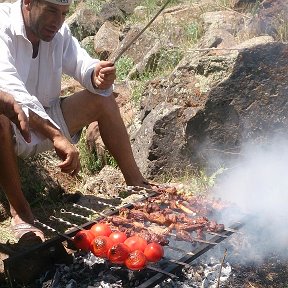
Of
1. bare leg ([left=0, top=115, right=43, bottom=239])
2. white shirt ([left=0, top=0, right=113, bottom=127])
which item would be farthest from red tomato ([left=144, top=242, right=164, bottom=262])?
white shirt ([left=0, top=0, right=113, bottom=127])

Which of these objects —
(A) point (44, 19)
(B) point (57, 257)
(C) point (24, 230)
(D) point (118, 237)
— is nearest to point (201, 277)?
(D) point (118, 237)

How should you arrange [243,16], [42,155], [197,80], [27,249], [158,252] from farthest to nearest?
[243,16] → [42,155] → [197,80] → [27,249] → [158,252]

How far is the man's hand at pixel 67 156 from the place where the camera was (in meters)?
3.87

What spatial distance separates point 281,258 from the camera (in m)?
4.07

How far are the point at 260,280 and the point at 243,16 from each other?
611cm

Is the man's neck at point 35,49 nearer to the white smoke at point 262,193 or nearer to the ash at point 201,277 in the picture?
the white smoke at point 262,193

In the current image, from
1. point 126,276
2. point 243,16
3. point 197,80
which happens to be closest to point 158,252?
point 126,276

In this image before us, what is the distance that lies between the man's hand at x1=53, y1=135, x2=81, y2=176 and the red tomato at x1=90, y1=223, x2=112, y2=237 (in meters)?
0.48

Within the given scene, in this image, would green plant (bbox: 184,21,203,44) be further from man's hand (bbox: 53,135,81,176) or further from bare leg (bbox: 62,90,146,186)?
man's hand (bbox: 53,135,81,176)

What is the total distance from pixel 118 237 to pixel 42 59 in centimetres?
230

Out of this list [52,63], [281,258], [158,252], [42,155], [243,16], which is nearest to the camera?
[158,252]

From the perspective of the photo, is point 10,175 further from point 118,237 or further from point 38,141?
point 118,237

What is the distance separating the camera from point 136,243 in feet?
11.9

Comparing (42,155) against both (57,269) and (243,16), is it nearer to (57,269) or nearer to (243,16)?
(57,269)
